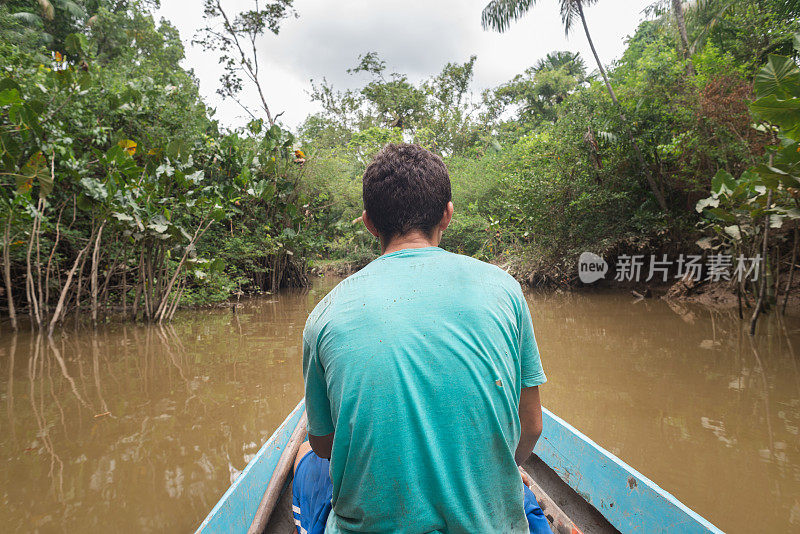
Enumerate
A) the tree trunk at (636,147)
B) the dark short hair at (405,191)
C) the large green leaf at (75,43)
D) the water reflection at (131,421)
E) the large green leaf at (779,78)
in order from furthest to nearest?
the tree trunk at (636,147)
the large green leaf at (75,43)
the large green leaf at (779,78)
the water reflection at (131,421)
the dark short hair at (405,191)

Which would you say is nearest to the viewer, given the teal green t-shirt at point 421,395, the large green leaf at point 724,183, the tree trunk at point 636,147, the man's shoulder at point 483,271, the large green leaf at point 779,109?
the teal green t-shirt at point 421,395

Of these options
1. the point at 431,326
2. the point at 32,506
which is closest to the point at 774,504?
the point at 431,326

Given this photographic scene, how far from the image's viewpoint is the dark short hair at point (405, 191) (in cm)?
117

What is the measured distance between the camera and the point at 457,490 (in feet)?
2.90

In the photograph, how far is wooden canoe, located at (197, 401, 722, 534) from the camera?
66.0 inches

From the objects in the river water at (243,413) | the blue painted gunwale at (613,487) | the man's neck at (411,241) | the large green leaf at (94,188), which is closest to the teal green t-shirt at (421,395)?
the man's neck at (411,241)

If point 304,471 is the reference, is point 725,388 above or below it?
below

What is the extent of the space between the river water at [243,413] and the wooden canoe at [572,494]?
20.3 inches

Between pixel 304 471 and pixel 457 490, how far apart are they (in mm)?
799

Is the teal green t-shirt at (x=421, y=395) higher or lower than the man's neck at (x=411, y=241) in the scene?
lower

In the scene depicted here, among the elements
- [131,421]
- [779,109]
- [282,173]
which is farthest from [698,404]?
[282,173]

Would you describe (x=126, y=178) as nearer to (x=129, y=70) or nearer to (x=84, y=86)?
(x=84, y=86)

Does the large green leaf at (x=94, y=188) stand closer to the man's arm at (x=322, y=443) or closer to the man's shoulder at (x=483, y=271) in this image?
the man's arm at (x=322, y=443)

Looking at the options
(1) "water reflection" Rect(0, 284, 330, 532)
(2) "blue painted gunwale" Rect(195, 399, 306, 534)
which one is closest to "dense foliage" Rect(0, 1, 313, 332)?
(1) "water reflection" Rect(0, 284, 330, 532)
